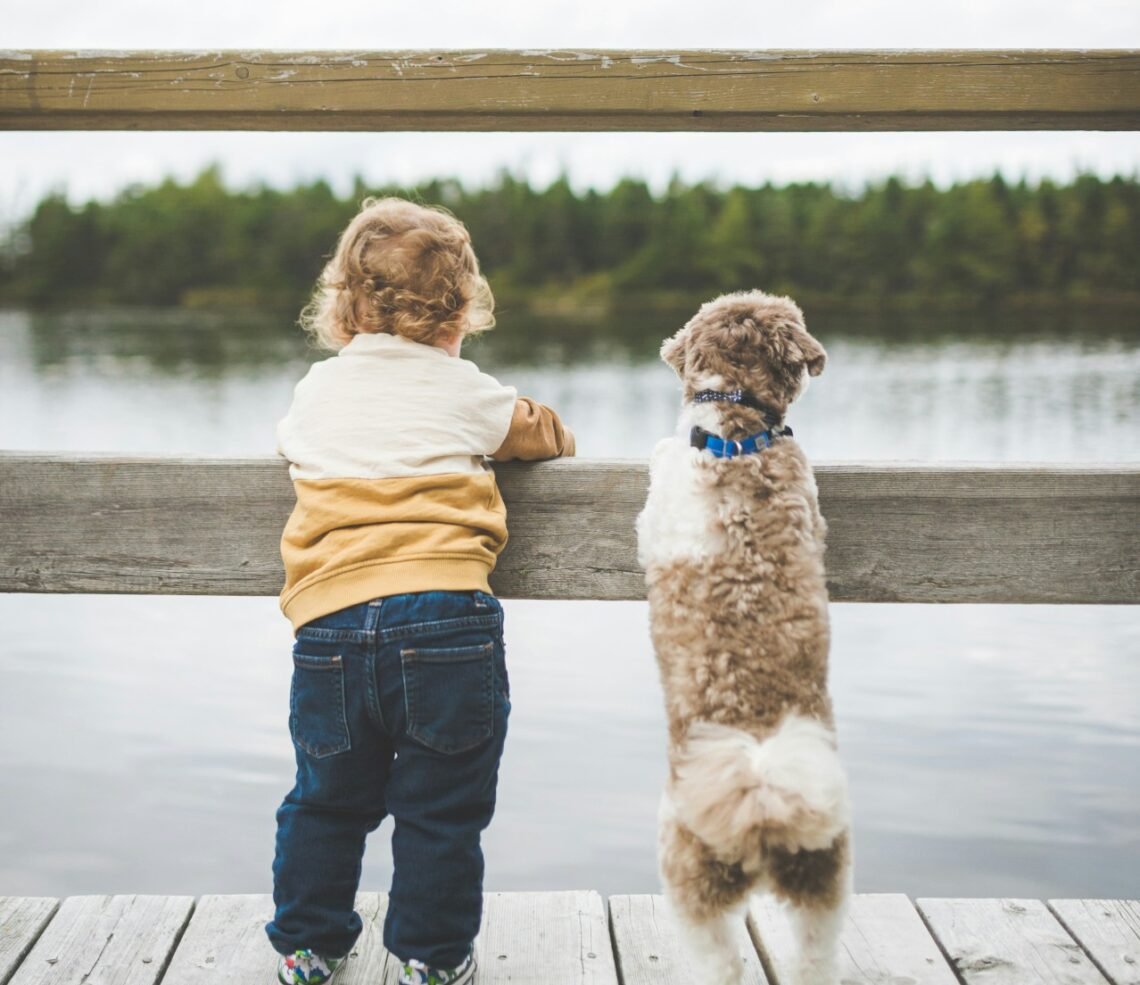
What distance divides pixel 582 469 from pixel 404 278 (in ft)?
1.65

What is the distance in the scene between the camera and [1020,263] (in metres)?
13.9

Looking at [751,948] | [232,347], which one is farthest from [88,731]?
[232,347]

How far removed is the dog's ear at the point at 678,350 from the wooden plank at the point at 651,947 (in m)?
1.07

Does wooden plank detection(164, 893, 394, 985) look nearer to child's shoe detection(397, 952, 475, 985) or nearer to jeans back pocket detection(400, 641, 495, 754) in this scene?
child's shoe detection(397, 952, 475, 985)

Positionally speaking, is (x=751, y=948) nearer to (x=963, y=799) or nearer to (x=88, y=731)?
(x=963, y=799)

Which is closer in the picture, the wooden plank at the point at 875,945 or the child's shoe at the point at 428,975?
the child's shoe at the point at 428,975

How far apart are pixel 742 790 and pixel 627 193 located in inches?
679

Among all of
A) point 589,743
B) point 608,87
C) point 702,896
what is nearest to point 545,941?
point 702,896

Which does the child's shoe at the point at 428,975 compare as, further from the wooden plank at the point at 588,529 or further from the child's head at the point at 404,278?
the child's head at the point at 404,278

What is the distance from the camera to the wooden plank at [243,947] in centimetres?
236

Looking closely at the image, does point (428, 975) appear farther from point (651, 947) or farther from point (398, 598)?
point (398, 598)

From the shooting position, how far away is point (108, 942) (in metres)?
2.50

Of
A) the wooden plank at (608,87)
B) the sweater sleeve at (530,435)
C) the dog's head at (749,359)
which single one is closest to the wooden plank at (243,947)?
the sweater sleeve at (530,435)
